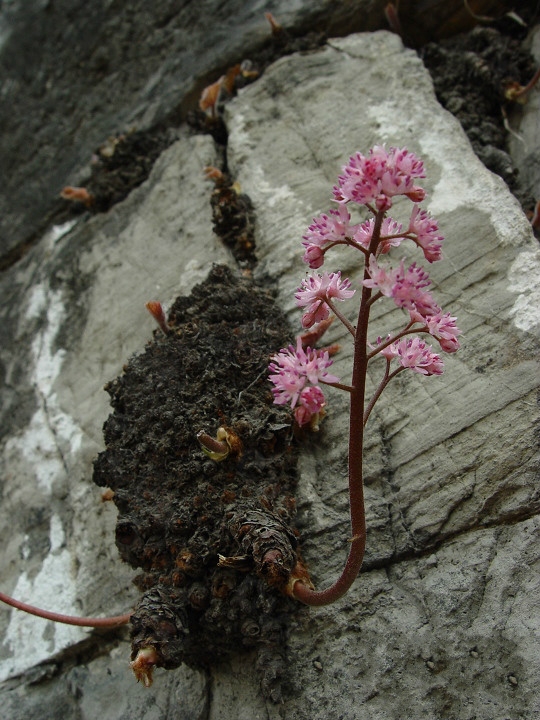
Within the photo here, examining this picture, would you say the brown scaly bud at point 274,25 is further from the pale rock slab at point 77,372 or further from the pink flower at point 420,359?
the pink flower at point 420,359

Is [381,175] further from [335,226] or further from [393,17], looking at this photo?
[393,17]

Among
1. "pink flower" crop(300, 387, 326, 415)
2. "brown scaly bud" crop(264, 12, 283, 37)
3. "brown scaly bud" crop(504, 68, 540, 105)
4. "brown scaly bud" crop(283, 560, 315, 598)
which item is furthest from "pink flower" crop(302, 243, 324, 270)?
"brown scaly bud" crop(264, 12, 283, 37)

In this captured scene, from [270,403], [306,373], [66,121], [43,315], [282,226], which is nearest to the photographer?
[306,373]

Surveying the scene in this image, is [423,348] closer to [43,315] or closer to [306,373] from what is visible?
[306,373]

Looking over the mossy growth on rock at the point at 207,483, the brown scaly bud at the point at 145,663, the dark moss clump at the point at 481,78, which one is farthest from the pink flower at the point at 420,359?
the dark moss clump at the point at 481,78

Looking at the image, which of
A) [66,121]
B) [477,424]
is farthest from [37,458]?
[66,121]
